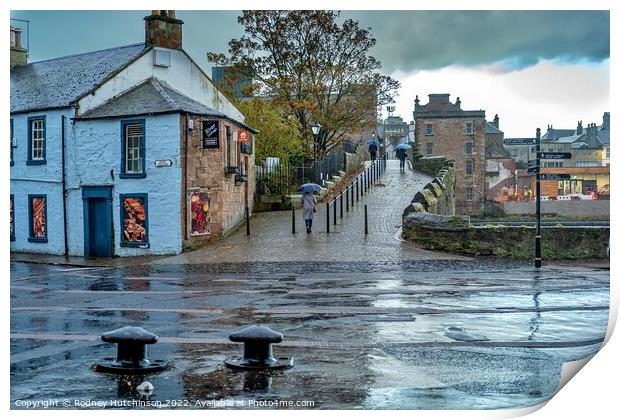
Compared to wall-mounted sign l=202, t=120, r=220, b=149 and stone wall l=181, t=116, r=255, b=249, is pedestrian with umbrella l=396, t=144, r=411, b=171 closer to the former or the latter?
stone wall l=181, t=116, r=255, b=249

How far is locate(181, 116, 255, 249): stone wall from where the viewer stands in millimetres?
11062

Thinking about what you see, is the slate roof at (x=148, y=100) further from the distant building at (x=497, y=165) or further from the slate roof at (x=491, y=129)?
the slate roof at (x=491, y=129)

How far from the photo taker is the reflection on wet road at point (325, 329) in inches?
220

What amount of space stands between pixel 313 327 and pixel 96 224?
213cm

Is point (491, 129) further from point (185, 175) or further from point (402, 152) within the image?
point (185, 175)

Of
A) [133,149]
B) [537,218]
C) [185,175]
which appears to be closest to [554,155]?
[537,218]

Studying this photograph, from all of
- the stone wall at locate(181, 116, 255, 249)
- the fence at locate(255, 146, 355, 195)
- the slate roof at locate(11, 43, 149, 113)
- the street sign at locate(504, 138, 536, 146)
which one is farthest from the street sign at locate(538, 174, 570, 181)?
the fence at locate(255, 146, 355, 195)

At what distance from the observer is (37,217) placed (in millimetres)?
7133

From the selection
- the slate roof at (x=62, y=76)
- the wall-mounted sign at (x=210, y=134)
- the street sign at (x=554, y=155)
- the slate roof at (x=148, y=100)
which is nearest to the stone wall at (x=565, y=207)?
the street sign at (x=554, y=155)

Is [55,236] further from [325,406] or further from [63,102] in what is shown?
[325,406]

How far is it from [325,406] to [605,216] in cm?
297

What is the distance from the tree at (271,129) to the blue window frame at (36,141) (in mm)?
2317

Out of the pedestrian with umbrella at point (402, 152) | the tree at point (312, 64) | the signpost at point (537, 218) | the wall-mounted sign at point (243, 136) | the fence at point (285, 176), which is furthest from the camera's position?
the fence at point (285, 176)

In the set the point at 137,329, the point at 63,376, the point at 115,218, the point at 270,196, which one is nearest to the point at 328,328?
the point at 137,329
